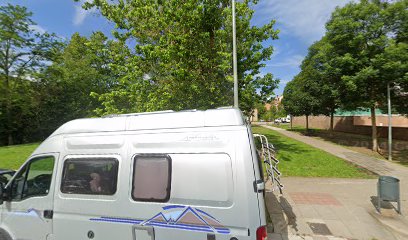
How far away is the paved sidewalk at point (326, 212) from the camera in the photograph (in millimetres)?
5883

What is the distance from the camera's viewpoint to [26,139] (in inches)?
1224

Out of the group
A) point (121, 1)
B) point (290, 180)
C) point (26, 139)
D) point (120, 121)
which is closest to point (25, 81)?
point (26, 139)

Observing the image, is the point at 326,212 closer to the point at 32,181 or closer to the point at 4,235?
the point at 32,181

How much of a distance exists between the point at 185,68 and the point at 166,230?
29.1ft

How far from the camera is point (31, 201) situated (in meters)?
4.18

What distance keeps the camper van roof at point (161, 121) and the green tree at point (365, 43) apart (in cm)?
1364

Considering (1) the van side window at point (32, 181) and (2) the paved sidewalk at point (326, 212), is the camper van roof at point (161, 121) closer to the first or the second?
(1) the van side window at point (32, 181)

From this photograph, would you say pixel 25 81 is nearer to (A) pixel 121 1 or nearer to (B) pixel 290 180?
(A) pixel 121 1

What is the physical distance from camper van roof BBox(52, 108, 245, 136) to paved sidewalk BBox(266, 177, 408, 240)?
3323 mm

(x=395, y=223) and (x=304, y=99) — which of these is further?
(x=304, y=99)

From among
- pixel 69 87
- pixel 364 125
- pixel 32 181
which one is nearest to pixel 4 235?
pixel 32 181

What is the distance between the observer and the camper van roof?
355 centimetres

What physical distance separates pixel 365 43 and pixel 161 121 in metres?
15.7

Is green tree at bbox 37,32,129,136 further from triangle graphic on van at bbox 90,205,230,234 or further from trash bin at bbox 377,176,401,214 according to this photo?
triangle graphic on van at bbox 90,205,230,234
